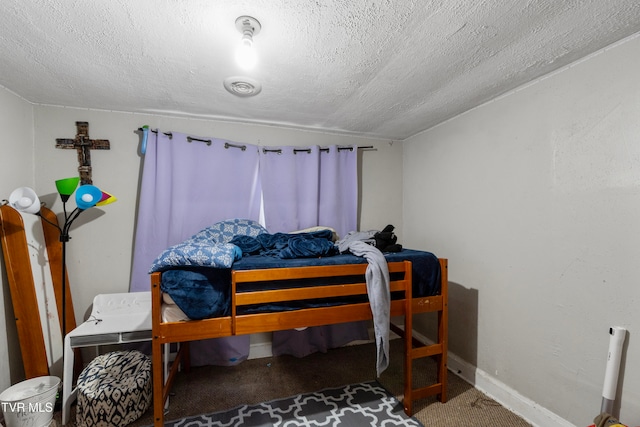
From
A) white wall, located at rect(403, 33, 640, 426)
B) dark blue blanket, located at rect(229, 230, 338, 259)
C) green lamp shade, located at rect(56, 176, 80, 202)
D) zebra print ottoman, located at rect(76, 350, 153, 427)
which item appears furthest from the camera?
green lamp shade, located at rect(56, 176, 80, 202)

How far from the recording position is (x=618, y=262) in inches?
55.9

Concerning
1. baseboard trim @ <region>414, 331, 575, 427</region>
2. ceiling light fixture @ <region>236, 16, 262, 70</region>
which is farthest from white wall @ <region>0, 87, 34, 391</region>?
baseboard trim @ <region>414, 331, 575, 427</region>

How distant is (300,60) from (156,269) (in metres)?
1.46

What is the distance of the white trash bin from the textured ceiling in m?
2.02

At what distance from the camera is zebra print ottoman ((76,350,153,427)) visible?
1670mm

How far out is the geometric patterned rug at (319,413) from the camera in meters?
1.78

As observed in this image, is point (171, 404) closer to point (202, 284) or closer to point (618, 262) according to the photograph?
point (202, 284)

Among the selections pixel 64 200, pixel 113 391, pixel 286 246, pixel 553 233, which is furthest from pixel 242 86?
pixel 553 233

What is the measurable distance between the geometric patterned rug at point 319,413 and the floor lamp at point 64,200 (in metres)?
1.34

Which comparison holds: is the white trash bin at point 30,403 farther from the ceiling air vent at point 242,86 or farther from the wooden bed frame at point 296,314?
the ceiling air vent at point 242,86

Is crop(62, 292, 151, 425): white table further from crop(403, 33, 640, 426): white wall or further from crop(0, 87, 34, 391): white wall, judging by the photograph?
crop(403, 33, 640, 426): white wall

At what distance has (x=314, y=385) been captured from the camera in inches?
86.4

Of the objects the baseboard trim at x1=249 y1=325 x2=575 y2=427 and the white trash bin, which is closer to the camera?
the white trash bin

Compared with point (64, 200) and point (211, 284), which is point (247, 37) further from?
point (64, 200)
